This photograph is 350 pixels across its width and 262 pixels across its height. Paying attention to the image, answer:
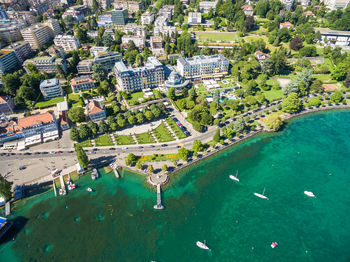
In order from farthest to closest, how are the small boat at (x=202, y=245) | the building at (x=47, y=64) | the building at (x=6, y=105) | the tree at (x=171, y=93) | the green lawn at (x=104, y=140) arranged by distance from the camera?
the building at (x=47, y=64), the tree at (x=171, y=93), the building at (x=6, y=105), the green lawn at (x=104, y=140), the small boat at (x=202, y=245)

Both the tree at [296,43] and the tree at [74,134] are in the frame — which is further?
the tree at [296,43]

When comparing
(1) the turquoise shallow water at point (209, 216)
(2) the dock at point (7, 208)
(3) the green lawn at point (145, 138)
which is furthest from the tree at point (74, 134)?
(2) the dock at point (7, 208)

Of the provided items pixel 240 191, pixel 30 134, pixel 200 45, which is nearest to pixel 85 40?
pixel 200 45

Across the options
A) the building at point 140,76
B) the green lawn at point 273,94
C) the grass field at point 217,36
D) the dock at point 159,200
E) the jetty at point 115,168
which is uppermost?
the grass field at point 217,36

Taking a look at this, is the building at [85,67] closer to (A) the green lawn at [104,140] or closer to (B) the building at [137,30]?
(B) the building at [137,30]

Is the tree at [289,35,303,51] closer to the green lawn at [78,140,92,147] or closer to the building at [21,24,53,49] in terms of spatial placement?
the green lawn at [78,140,92,147]

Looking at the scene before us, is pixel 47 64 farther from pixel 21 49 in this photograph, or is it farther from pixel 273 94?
pixel 273 94

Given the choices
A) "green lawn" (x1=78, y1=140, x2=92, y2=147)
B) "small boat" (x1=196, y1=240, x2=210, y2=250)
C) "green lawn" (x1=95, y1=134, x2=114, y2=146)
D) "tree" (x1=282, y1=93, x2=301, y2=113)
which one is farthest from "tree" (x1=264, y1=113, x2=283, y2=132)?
"green lawn" (x1=78, y1=140, x2=92, y2=147)

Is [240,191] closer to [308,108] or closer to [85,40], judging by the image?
[308,108]
